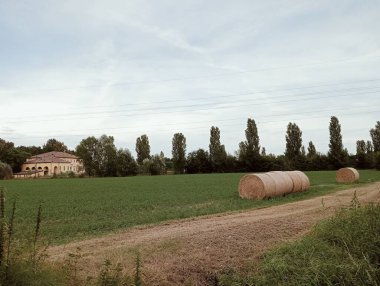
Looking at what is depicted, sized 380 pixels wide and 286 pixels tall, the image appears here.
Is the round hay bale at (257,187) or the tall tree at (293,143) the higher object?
the tall tree at (293,143)

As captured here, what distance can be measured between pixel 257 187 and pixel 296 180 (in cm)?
461

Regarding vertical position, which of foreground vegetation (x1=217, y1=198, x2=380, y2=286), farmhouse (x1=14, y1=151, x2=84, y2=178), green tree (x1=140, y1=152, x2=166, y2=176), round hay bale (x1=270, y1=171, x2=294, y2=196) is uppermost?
farmhouse (x1=14, y1=151, x2=84, y2=178)

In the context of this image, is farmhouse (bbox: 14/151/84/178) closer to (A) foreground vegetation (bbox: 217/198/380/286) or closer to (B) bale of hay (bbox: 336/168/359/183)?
(B) bale of hay (bbox: 336/168/359/183)

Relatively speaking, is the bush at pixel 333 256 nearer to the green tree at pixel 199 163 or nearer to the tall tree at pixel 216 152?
the tall tree at pixel 216 152

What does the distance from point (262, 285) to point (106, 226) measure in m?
7.90

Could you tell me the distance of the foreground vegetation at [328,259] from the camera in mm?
6629

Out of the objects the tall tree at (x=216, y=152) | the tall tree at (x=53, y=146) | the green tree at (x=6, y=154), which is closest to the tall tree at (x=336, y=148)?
the tall tree at (x=216, y=152)

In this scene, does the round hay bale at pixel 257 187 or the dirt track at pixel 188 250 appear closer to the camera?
the dirt track at pixel 188 250

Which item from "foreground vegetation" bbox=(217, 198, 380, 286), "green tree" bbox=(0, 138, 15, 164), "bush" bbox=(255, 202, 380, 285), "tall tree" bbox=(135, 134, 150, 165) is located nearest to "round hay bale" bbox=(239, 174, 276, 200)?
"bush" bbox=(255, 202, 380, 285)

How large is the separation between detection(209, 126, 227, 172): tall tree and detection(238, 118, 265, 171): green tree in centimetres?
398

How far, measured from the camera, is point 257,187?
22.0 m

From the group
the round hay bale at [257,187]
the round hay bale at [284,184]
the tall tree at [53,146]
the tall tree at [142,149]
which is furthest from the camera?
the tall tree at [53,146]

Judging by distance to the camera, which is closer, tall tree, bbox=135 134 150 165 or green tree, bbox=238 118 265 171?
green tree, bbox=238 118 265 171

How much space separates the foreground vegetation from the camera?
6.63m
